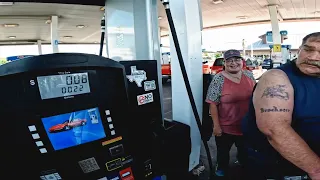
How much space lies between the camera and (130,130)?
1.32m

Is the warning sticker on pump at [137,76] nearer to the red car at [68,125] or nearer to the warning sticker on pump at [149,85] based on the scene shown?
the warning sticker on pump at [149,85]

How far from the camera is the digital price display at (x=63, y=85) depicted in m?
1.07

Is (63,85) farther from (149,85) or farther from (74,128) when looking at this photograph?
(149,85)

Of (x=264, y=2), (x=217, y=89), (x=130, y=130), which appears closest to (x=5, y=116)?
(x=130, y=130)

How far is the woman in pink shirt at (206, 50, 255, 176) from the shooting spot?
7.83ft

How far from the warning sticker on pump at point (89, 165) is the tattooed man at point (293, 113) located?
2.83 ft

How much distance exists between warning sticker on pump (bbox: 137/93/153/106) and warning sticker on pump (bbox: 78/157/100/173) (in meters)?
0.75

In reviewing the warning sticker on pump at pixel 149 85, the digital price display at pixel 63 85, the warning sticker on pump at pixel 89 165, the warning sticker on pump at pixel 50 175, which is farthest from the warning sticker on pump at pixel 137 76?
the warning sticker on pump at pixel 50 175

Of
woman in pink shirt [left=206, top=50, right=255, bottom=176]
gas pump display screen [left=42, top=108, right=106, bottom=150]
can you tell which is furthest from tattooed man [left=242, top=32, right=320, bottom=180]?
woman in pink shirt [left=206, top=50, right=255, bottom=176]

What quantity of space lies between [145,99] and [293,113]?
106 centimetres

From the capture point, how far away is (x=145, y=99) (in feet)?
6.32

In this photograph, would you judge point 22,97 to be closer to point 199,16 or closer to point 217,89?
point 217,89

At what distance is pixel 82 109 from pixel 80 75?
0.16 meters

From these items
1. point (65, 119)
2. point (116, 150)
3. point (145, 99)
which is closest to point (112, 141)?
point (116, 150)
